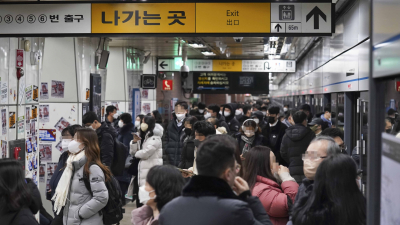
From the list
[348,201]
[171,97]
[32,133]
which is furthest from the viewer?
[171,97]

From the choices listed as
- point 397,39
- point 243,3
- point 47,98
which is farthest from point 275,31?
point 47,98

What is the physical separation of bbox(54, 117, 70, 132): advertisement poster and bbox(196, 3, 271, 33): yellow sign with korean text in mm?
3754

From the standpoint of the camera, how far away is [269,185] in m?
3.25

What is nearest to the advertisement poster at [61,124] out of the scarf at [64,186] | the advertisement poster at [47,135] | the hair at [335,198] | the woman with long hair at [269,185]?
the advertisement poster at [47,135]

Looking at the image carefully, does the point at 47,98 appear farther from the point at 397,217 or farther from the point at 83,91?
the point at 397,217

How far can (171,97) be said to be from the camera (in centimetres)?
2158

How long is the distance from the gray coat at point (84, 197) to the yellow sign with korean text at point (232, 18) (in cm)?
242

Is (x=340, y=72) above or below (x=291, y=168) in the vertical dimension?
above

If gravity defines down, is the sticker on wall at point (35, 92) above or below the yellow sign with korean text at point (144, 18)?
below

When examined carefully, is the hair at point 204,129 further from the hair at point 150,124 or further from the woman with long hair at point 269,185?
the woman with long hair at point 269,185

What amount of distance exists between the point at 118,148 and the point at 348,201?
4.12 metres

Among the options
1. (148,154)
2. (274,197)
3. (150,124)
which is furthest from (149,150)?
(274,197)

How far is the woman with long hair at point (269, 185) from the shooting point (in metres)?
3.20

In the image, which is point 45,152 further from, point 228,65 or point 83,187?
point 228,65
